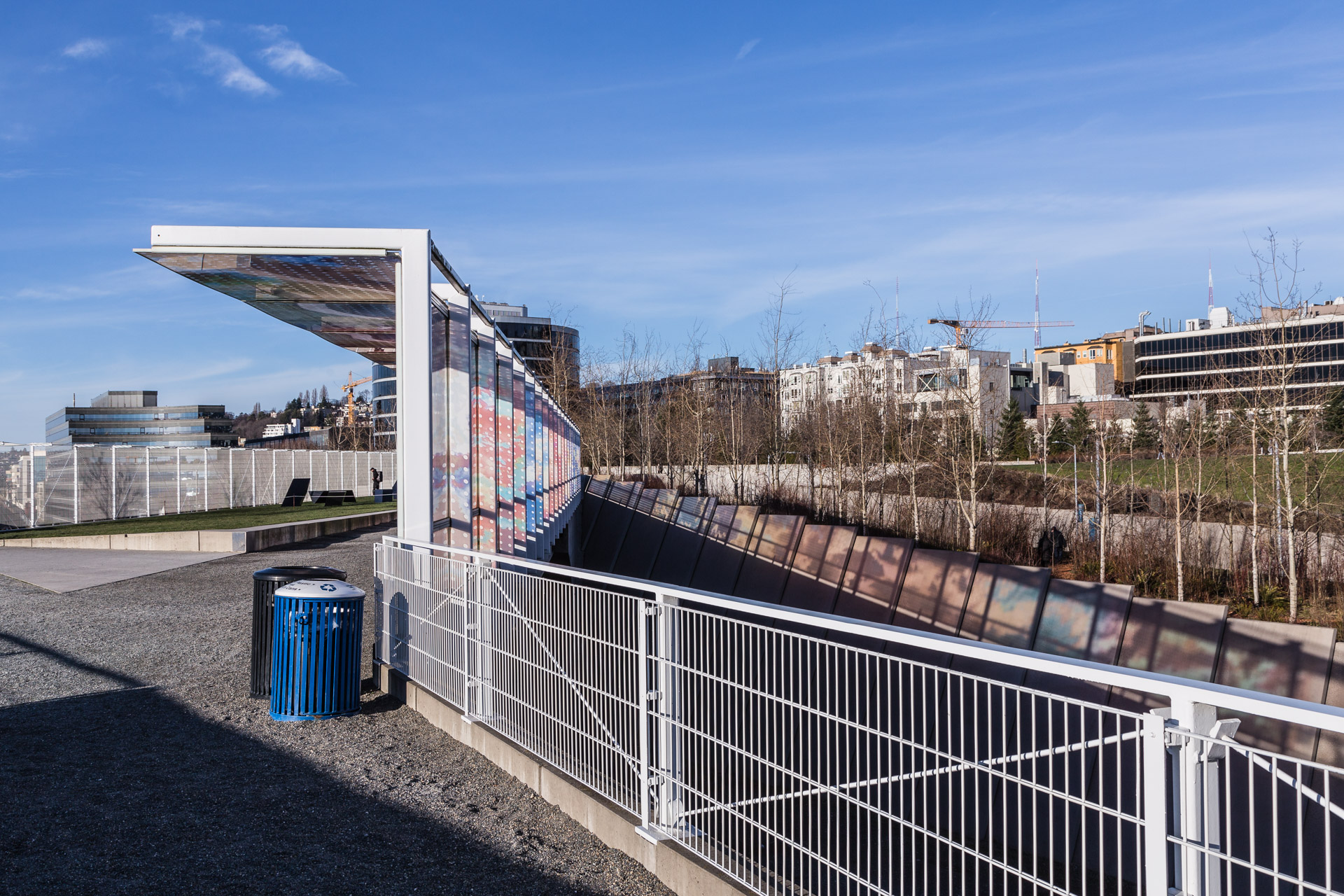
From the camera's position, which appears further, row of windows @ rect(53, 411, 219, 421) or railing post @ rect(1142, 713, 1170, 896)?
row of windows @ rect(53, 411, 219, 421)

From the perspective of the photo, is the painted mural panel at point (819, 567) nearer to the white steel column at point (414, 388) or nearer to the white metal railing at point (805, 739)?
the white metal railing at point (805, 739)

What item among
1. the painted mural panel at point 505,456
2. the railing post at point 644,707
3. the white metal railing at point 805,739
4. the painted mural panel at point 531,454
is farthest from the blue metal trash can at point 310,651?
the painted mural panel at point 531,454

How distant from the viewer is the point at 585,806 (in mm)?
5293

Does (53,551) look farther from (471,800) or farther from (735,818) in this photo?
(735,818)

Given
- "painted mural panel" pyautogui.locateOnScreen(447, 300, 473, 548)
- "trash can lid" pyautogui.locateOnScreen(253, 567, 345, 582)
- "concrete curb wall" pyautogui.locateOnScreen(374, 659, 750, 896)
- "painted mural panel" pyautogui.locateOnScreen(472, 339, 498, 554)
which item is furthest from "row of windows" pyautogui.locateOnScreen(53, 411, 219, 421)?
"concrete curb wall" pyautogui.locateOnScreen(374, 659, 750, 896)

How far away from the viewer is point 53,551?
68.3 feet

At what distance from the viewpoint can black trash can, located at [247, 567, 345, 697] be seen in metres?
7.60

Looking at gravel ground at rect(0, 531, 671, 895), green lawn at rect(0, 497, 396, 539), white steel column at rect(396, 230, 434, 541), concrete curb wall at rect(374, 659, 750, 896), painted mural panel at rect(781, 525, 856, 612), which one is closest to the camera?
concrete curb wall at rect(374, 659, 750, 896)

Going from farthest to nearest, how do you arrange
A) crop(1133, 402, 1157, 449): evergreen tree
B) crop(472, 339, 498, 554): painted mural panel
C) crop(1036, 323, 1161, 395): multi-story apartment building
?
crop(1036, 323, 1161, 395): multi-story apartment building < crop(1133, 402, 1157, 449): evergreen tree < crop(472, 339, 498, 554): painted mural panel

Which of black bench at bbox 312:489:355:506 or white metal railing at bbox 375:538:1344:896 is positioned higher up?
white metal railing at bbox 375:538:1344:896

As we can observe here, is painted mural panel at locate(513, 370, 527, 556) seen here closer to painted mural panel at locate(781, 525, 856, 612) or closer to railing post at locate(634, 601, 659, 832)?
painted mural panel at locate(781, 525, 856, 612)

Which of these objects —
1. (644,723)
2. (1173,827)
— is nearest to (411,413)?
(644,723)

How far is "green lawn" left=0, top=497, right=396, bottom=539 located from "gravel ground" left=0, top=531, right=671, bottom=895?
15.4 m

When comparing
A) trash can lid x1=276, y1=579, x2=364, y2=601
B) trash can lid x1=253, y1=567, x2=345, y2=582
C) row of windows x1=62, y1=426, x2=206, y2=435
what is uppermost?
row of windows x1=62, y1=426, x2=206, y2=435
